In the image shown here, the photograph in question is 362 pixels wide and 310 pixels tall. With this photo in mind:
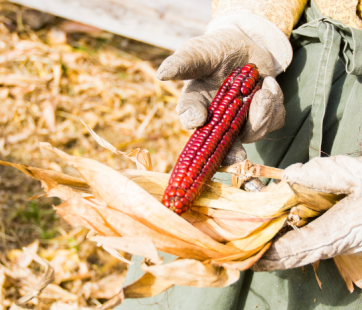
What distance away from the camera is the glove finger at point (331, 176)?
733mm

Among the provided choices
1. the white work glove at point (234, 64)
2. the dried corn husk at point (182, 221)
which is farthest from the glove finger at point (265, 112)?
the dried corn husk at point (182, 221)

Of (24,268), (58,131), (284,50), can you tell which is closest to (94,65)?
(58,131)

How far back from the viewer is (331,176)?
734mm

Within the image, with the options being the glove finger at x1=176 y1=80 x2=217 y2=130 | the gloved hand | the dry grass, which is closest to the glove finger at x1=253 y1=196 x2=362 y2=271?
the gloved hand

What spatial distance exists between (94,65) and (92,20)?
1.71 ft

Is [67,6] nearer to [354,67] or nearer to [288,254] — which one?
[354,67]

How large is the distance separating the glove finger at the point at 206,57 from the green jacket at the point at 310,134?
11.4 inches

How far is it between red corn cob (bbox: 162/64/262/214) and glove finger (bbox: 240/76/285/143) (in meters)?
0.04

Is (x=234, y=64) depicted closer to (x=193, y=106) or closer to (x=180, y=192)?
(x=193, y=106)

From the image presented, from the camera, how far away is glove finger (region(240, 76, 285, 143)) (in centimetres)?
100

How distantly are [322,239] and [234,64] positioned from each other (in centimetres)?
78

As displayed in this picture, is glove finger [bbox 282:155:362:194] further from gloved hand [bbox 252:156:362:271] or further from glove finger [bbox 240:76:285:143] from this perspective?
glove finger [bbox 240:76:285:143]

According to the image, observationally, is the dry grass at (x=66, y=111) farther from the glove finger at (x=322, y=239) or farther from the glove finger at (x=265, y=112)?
the glove finger at (x=322, y=239)

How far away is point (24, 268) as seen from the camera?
2055 millimetres
